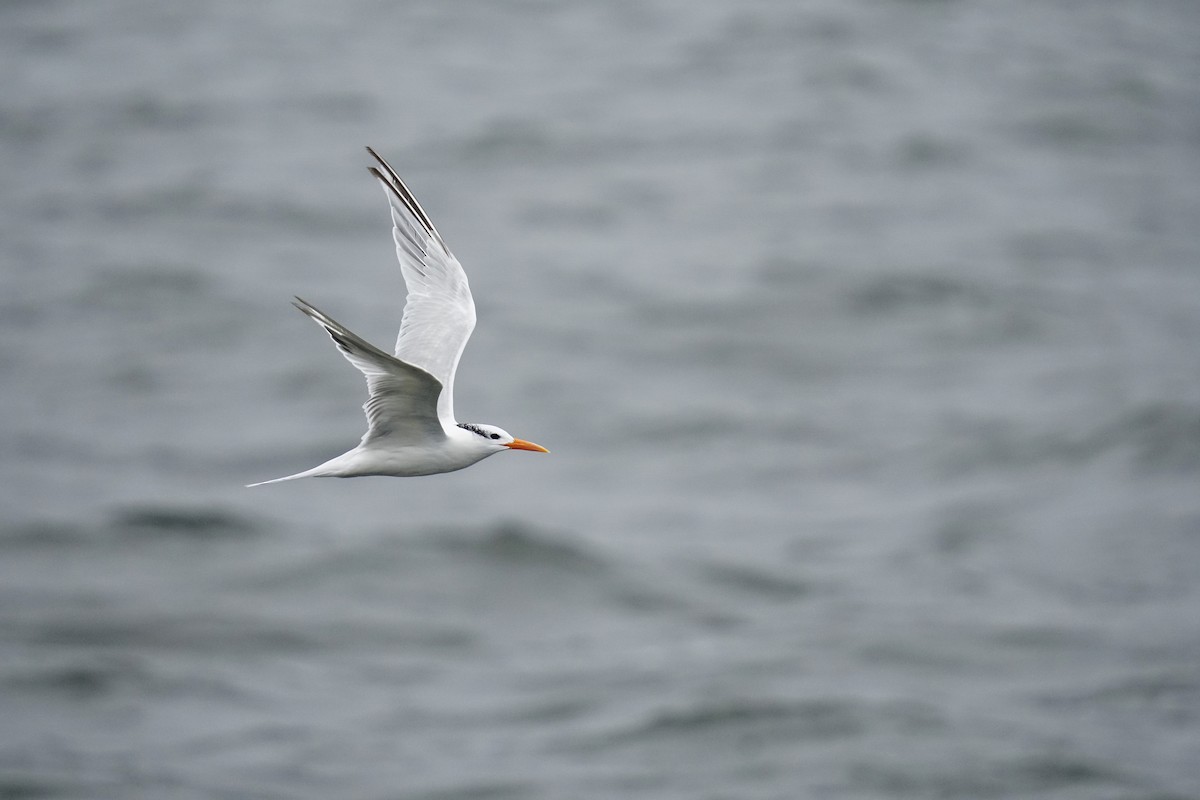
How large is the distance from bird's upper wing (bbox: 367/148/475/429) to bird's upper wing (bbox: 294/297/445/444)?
0.77m

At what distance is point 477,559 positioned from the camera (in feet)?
121

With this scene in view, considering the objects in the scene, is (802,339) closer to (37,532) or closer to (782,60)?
(37,532)

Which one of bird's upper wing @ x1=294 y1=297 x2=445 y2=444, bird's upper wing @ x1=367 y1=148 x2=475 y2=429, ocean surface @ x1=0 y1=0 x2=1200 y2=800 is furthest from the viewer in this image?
ocean surface @ x1=0 y1=0 x2=1200 y2=800

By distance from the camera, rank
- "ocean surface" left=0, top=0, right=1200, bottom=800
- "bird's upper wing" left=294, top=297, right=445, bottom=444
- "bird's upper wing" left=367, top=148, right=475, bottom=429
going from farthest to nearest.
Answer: "ocean surface" left=0, top=0, right=1200, bottom=800
"bird's upper wing" left=367, top=148, right=475, bottom=429
"bird's upper wing" left=294, top=297, right=445, bottom=444

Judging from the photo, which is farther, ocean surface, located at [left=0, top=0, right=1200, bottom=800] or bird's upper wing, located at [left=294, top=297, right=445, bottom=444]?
ocean surface, located at [left=0, top=0, right=1200, bottom=800]

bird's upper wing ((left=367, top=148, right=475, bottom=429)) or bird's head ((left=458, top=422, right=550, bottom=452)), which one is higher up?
bird's upper wing ((left=367, top=148, right=475, bottom=429))

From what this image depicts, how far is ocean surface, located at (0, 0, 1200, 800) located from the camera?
1264 inches

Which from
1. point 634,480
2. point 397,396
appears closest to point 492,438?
point 397,396

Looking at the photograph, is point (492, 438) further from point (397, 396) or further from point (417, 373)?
point (417, 373)

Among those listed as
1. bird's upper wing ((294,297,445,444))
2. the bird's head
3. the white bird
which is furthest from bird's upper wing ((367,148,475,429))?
bird's upper wing ((294,297,445,444))

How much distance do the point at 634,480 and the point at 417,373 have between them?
1271 inches

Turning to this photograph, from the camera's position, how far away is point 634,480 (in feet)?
132

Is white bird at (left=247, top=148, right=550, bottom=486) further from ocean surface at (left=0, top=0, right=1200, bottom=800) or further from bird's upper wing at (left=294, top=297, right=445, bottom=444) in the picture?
ocean surface at (left=0, top=0, right=1200, bottom=800)

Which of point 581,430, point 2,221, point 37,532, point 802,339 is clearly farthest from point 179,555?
point 2,221
